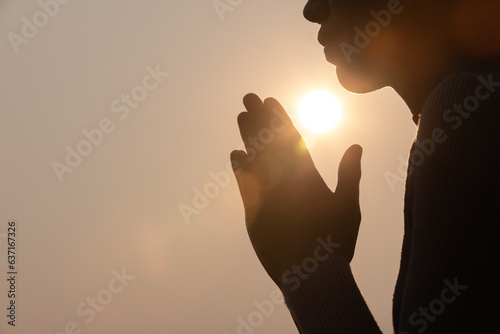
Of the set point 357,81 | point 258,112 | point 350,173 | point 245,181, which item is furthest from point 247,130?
point 357,81

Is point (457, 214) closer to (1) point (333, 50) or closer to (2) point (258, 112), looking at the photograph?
(2) point (258, 112)

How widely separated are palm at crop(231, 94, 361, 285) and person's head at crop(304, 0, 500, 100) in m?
0.36

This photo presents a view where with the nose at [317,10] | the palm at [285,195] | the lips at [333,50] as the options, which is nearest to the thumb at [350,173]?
the palm at [285,195]

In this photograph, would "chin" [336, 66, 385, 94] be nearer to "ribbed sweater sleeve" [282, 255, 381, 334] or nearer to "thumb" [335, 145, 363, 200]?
"thumb" [335, 145, 363, 200]

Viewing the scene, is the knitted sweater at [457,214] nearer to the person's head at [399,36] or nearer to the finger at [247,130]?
the person's head at [399,36]

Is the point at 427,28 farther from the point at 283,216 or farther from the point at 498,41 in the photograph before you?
the point at 283,216

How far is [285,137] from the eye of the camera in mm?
1570

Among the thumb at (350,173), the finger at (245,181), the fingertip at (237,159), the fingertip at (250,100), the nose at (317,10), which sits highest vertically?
the nose at (317,10)

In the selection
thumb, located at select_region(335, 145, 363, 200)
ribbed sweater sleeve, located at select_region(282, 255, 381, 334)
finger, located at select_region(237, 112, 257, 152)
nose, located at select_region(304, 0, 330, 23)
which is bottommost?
ribbed sweater sleeve, located at select_region(282, 255, 381, 334)

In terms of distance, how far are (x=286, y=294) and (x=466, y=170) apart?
0.65 metres

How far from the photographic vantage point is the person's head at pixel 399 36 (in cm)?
148

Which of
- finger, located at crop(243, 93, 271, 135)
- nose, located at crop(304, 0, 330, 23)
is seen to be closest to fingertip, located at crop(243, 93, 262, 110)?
finger, located at crop(243, 93, 271, 135)

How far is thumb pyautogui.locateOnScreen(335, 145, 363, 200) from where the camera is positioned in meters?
1.54

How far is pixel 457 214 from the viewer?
3.61 ft
